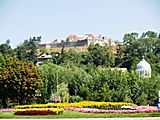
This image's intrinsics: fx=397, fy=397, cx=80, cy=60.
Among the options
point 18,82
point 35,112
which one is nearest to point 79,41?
point 18,82

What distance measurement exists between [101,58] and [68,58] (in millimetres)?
7524

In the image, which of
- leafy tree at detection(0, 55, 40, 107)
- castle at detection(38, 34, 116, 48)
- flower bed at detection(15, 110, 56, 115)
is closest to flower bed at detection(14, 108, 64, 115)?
flower bed at detection(15, 110, 56, 115)

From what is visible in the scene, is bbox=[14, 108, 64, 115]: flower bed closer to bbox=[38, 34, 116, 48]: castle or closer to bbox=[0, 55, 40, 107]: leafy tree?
bbox=[0, 55, 40, 107]: leafy tree

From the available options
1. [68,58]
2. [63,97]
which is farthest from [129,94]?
[68,58]

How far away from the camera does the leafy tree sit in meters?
30.0

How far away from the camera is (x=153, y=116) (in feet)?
62.9

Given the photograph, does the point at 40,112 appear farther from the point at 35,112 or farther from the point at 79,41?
the point at 79,41

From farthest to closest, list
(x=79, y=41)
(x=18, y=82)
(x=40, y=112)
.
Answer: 1. (x=79, y=41)
2. (x=18, y=82)
3. (x=40, y=112)

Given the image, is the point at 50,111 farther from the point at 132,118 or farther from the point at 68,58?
the point at 68,58

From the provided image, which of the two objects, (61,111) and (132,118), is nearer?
(132,118)

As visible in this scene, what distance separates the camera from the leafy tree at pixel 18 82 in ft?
98.3

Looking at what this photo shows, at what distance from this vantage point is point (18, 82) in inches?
1176

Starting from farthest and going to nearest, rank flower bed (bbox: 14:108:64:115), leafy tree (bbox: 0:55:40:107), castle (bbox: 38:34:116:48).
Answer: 1. castle (bbox: 38:34:116:48)
2. leafy tree (bbox: 0:55:40:107)
3. flower bed (bbox: 14:108:64:115)

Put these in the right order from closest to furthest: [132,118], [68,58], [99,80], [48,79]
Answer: [132,118] → [99,80] → [48,79] → [68,58]
